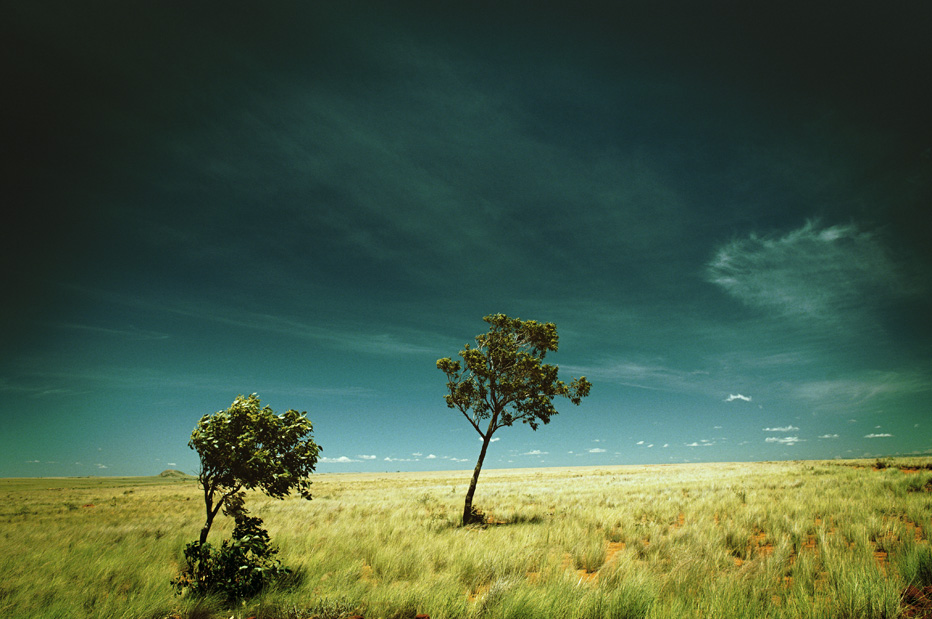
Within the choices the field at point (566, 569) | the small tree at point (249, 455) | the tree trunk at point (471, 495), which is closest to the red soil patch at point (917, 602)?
the field at point (566, 569)

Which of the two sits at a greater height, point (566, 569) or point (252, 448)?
point (252, 448)

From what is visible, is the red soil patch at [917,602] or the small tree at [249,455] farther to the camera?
the small tree at [249,455]

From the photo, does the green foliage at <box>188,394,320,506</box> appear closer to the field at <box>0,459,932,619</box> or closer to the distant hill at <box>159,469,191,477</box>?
the field at <box>0,459,932,619</box>

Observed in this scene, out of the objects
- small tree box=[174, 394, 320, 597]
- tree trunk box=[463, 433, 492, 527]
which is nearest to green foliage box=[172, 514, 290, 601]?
small tree box=[174, 394, 320, 597]

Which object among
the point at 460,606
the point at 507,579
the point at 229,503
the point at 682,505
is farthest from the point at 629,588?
the point at 682,505

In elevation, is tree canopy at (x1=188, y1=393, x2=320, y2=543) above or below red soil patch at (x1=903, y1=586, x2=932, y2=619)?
above

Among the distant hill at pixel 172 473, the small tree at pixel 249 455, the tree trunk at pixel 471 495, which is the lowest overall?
the distant hill at pixel 172 473

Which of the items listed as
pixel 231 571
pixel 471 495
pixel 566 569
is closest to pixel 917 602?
pixel 566 569

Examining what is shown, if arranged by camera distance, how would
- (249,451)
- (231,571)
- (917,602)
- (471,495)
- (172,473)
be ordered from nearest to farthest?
(917,602), (231,571), (249,451), (471,495), (172,473)

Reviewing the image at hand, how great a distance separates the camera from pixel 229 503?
8047 millimetres

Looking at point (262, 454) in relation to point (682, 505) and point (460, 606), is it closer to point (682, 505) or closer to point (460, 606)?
point (460, 606)

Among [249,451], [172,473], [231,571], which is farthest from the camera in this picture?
[172,473]

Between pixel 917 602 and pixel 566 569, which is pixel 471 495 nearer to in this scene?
pixel 566 569

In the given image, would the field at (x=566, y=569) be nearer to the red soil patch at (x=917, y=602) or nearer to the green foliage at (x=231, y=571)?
the red soil patch at (x=917, y=602)
